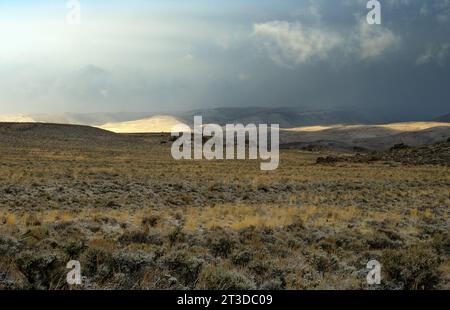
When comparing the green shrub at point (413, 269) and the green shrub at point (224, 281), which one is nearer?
the green shrub at point (224, 281)

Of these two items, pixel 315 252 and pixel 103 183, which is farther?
pixel 103 183

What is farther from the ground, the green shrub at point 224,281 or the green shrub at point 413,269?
the green shrub at point 224,281

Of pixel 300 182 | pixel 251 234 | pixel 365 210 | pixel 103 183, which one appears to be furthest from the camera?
pixel 300 182

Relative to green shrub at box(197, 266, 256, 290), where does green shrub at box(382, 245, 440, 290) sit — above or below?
below

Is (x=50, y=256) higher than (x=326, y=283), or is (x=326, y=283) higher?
(x=50, y=256)

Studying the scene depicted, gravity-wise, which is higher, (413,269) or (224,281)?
(224,281)

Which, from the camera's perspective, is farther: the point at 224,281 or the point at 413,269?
the point at 413,269

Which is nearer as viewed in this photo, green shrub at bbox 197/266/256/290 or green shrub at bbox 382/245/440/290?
green shrub at bbox 197/266/256/290

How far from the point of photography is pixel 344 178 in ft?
125

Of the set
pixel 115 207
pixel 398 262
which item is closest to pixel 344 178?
pixel 115 207
